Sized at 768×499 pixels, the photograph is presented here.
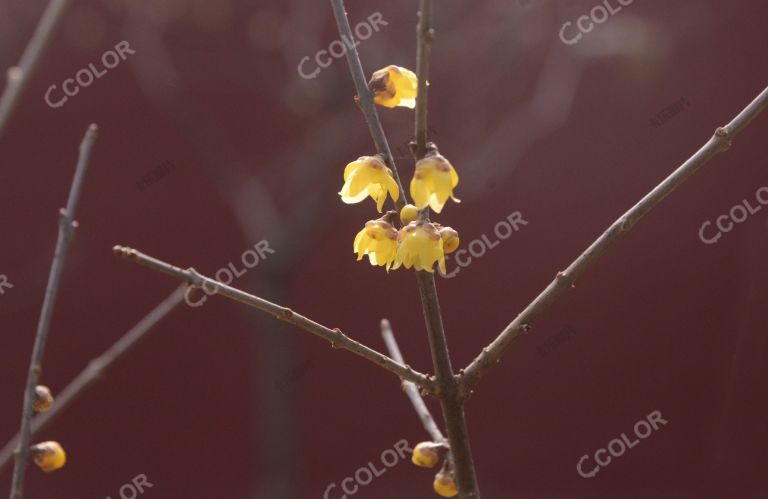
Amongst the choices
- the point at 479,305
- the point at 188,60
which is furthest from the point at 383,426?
the point at 188,60

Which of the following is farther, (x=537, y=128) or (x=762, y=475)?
(x=537, y=128)

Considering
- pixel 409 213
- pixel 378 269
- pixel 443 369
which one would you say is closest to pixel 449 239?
pixel 409 213

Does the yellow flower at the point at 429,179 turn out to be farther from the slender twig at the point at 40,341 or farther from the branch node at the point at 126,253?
the slender twig at the point at 40,341

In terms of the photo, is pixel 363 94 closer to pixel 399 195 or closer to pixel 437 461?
pixel 399 195

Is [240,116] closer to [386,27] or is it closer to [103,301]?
[386,27]

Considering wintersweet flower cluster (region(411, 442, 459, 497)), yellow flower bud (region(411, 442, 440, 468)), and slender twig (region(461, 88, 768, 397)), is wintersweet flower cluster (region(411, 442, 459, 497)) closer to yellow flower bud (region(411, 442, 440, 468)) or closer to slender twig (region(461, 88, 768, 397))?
yellow flower bud (region(411, 442, 440, 468))

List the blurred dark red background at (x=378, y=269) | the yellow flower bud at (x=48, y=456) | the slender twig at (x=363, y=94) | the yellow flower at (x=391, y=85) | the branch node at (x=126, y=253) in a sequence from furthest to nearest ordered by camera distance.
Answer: the blurred dark red background at (x=378, y=269), the yellow flower bud at (x=48, y=456), the yellow flower at (x=391, y=85), the slender twig at (x=363, y=94), the branch node at (x=126, y=253)

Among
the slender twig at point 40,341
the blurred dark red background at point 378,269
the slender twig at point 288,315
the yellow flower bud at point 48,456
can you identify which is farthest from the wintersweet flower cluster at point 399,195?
the blurred dark red background at point 378,269
